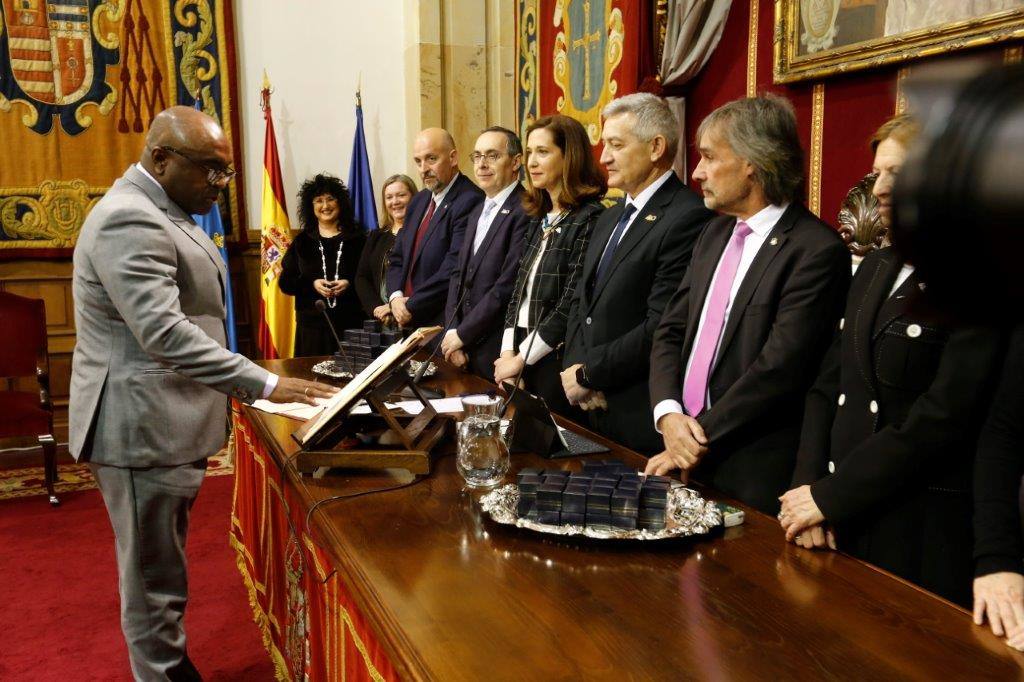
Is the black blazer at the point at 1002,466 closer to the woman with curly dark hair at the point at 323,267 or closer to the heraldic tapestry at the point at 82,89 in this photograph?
the woman with curly dark hair at the point at 323,267

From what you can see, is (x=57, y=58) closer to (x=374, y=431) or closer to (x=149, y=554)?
(x=149, y=554)

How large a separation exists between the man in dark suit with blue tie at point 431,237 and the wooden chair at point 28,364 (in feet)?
6.34

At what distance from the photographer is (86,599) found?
3.30m

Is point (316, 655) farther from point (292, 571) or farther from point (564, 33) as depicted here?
point (564, 33)

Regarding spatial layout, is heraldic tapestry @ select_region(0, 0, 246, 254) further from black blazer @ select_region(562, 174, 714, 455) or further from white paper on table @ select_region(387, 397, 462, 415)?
black blazer @ select_region(562, 174, 714, 455)

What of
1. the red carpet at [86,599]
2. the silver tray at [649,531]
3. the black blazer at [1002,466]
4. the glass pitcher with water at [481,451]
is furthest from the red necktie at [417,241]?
the black blazer at [1002,466]

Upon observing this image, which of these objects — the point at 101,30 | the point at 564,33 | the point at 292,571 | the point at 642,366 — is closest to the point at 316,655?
the point at 292,571

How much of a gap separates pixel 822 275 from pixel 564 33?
3434 mm

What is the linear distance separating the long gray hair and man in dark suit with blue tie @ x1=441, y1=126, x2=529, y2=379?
1503mm

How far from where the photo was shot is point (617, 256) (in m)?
2.65

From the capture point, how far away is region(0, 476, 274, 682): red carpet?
2785 millimetres

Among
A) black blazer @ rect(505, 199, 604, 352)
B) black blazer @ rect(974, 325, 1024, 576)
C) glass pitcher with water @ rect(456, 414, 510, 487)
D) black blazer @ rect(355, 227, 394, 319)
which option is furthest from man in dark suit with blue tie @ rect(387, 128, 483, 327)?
black blazer @ rect(974, 325, 1024, 576)

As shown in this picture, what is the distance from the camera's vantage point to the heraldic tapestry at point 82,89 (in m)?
5.40

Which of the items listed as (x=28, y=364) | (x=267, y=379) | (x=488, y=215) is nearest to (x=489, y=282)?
(x=488, y=215)
